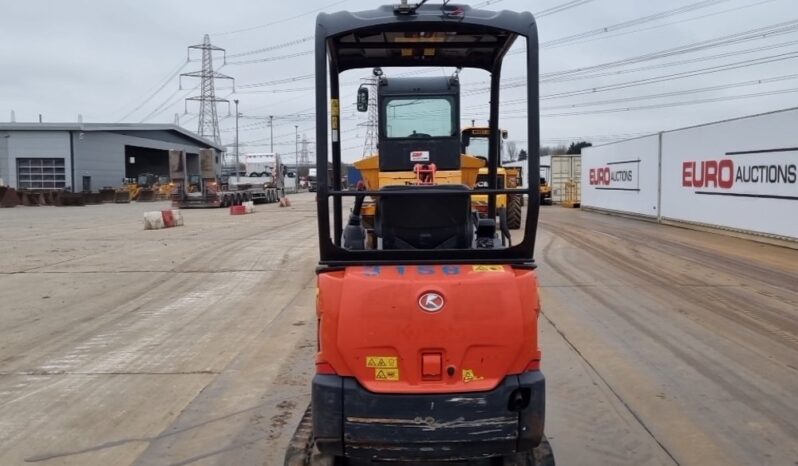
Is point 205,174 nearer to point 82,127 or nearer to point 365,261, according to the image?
point 82,127

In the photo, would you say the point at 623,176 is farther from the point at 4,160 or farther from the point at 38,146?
the point at 4,160

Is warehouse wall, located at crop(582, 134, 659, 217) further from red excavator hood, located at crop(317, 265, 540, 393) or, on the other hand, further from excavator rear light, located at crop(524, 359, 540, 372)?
red excavator hood, located at crop(317, 265, 540, 393)

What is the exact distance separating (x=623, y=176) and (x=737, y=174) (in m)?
10.9

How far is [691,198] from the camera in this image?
74.4 feet

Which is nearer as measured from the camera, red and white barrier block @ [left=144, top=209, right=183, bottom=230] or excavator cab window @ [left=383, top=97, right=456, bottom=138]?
excavator cab window @ [left=383, top=97, right=456, bottom=138]

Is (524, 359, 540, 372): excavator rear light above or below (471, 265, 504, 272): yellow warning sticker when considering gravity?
below

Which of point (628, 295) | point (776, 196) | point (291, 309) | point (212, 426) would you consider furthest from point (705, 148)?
point (212, 426)

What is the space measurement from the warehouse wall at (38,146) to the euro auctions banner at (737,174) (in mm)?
48790

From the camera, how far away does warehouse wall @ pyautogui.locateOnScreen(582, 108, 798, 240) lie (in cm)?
1684

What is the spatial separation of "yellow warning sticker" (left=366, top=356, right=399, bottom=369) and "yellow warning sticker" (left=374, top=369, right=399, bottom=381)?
0.02 m

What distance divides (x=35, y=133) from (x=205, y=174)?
20.8 meters

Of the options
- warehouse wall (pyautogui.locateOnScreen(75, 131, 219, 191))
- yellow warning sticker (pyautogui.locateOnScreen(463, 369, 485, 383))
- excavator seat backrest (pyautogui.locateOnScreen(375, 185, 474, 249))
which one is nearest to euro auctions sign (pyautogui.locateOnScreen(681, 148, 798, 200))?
excavator seat backrest (pyautogui.locateOnScreen(375, 185, 474, 249))

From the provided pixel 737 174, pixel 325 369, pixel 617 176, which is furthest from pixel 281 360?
pixel 617 176

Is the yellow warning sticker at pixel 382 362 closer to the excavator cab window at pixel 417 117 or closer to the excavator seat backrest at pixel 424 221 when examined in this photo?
the excavator seat backrest at pixel 424 221
